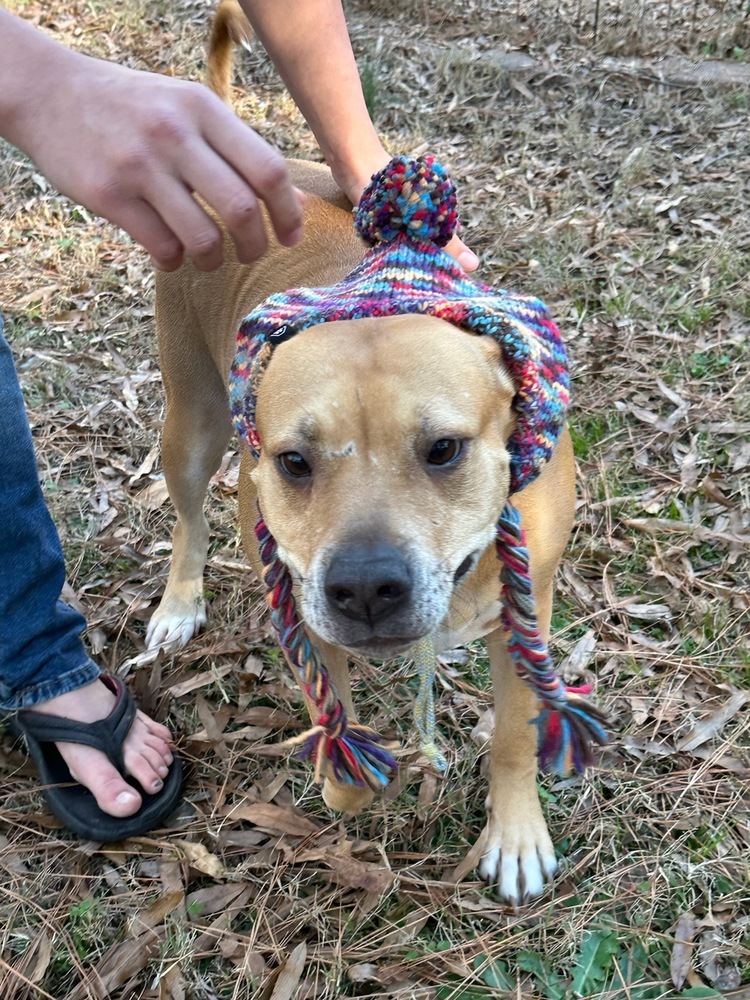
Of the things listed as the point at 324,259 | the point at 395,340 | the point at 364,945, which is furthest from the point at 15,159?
the point at 364,945

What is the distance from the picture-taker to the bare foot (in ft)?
7.93

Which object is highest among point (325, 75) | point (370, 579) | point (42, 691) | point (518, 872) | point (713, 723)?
point (325, 75)

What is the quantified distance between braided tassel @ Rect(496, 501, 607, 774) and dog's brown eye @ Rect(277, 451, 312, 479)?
0.43 metres

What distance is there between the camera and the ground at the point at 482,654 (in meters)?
2.13

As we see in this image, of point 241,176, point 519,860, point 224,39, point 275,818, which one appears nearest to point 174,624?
point 275,818

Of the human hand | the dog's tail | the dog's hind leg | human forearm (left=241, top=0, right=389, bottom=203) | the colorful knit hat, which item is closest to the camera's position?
the human hand

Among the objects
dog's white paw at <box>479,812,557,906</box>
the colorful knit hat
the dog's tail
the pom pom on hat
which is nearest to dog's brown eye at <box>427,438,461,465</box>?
the colorful knit hat

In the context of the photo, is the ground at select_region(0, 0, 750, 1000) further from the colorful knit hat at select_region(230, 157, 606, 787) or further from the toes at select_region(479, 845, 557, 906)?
the colorful knit hat at select_region(230, 157, 606, 787)

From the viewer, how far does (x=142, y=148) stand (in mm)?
1101

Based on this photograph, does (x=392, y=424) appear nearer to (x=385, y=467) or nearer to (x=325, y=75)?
(x=385, y=467)

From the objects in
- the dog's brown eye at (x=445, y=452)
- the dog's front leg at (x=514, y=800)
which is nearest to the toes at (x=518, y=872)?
the dog's front leg at (x=514, y=800)

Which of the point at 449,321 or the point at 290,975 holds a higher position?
the point at 449,321

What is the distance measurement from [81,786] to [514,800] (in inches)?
50.1

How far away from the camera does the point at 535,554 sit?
199cm
